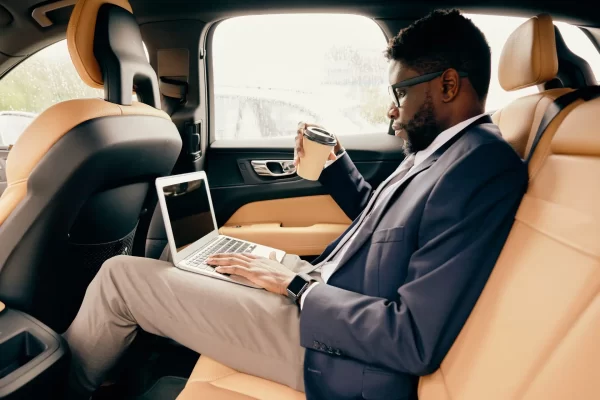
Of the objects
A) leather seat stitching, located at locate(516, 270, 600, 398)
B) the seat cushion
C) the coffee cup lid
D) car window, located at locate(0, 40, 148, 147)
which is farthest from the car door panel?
leather seat stitching, located at locate(516, 270, 600, 398)

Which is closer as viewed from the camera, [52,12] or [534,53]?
[534,53]

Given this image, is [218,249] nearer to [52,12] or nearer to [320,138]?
[320,138]

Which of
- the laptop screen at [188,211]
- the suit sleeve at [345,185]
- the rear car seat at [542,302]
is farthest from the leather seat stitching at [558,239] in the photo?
the laptop screen at [188,211]

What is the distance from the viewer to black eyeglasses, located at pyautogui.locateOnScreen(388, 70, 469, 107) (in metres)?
1.03

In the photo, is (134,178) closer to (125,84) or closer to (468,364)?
(125,84)

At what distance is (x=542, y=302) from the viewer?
24.4 inches

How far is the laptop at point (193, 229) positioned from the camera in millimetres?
1201

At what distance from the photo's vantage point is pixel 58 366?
96 cm

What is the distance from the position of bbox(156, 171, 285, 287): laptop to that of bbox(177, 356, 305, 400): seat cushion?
23 centimetres

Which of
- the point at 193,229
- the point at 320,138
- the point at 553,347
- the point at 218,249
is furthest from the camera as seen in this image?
the point at 193,229

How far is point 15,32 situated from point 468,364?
2.58 m

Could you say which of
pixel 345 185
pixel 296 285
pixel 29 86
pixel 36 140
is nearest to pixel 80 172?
pixel 36 140

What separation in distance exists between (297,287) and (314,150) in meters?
0.53

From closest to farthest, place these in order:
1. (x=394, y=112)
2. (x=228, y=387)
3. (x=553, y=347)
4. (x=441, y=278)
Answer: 1. (x=553, y=347)
2. (x=441, y=278)
3. (x=228, y=387)
4. (x=394, y=112)
